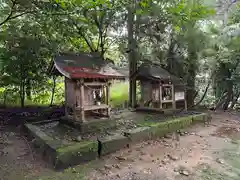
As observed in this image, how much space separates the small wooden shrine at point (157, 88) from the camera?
8.23m

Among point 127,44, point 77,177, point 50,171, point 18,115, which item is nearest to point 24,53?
point 18,115

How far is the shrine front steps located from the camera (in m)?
4.35

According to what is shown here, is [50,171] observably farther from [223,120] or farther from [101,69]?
[223,120]

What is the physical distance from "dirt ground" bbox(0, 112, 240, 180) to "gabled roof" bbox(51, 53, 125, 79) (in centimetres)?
227

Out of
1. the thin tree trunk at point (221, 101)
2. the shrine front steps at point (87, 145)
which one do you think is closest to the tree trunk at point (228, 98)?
the thin tree trunk at point (221, 101)

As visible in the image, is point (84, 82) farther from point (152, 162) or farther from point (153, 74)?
point (153, 74)

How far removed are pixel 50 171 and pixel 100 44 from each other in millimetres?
6598

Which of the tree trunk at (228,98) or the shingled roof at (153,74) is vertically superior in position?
the shingled roof at (153,74)

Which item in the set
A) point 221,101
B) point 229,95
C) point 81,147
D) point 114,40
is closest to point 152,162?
point 81,147

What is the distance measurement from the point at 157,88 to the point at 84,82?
3.61 meters

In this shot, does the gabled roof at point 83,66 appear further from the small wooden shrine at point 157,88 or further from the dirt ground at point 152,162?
the dirt ground at point 152,162

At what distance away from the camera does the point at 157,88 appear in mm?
8445

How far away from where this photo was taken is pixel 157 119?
7.43 meters

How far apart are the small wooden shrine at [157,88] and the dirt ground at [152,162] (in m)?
2.25
